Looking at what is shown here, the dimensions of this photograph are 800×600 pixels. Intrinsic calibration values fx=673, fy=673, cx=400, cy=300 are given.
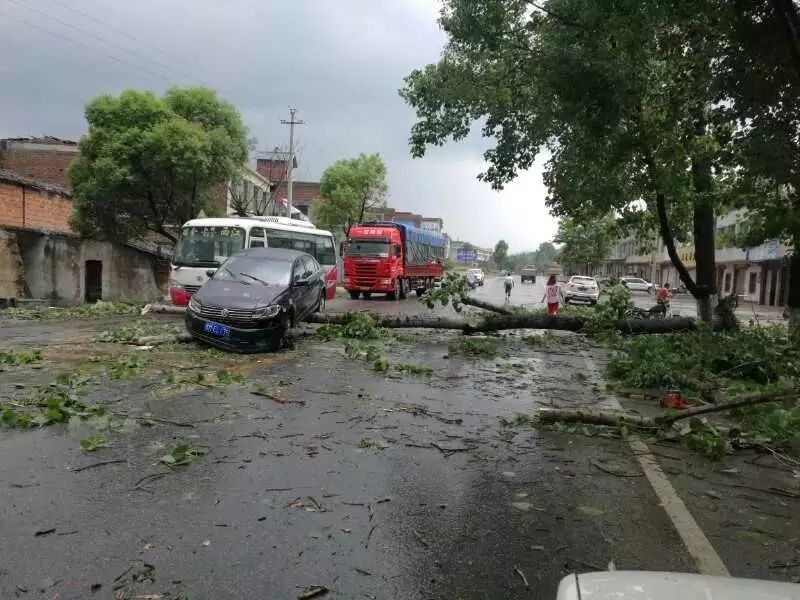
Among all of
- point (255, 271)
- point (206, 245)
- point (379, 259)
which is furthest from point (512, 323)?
point (379, 259)

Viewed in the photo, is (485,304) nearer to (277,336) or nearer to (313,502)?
(277,336)

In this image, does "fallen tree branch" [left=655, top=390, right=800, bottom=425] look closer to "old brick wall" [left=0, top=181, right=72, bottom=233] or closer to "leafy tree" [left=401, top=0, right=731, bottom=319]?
"leafy tree" [left=401, top=0, right=731, bottom=319]

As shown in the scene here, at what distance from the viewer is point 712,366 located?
11109mm

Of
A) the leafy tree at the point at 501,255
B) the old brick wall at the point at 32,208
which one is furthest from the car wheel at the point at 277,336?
the leafy tree at the point at 501,255

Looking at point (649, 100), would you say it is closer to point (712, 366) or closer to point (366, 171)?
point (712, 366)

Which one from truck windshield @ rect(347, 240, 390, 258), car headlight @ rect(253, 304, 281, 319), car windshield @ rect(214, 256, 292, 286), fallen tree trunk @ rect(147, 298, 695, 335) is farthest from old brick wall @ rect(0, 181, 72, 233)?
Result: car headlight @ rect(253, 304, 281, 319)

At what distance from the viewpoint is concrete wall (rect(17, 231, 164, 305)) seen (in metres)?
23.0

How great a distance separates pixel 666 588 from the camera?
2.05 meters

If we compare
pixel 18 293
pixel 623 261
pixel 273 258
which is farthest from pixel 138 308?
pixel 623 261

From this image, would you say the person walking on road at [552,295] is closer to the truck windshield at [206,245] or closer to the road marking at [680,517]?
the truck windshield at [206,245]

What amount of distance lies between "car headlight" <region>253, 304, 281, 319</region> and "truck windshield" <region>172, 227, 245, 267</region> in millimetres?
7443

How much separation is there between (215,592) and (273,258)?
34.6ft

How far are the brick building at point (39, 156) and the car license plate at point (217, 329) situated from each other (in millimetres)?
30157

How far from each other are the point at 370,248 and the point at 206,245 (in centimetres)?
1131
